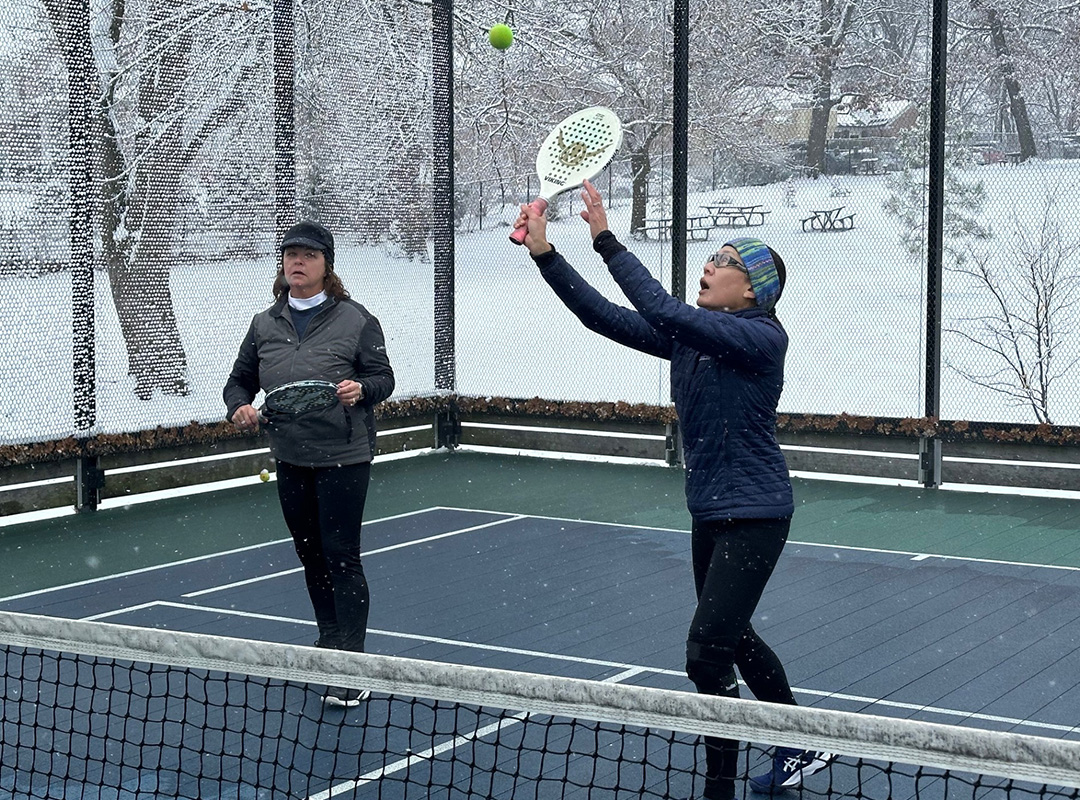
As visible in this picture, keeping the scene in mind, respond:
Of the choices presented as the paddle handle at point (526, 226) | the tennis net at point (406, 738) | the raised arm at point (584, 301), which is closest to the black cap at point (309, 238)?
the raised arm at point (584, 301)

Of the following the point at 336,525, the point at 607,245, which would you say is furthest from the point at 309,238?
the point at 607,245

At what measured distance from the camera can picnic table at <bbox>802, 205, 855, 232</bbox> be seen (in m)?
11.0

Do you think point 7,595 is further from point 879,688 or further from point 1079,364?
point 1079,364

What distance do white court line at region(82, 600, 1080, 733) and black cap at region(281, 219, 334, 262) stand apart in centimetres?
193

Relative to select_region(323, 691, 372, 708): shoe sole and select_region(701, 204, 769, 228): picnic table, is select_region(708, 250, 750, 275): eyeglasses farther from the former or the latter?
select_region(701, 204, 769, 228): picnic table

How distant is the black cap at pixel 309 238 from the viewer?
5539 millimetres

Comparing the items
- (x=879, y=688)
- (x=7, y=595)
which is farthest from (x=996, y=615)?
(x=7, y=595)

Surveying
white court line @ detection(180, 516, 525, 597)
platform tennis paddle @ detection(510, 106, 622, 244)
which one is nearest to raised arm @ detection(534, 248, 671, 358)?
platform tennis paddle @ detection(510, 106, 622, 244)

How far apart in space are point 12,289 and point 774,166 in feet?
18.3

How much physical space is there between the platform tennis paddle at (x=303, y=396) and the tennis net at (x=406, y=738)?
100cm

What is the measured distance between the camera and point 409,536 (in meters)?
9.09

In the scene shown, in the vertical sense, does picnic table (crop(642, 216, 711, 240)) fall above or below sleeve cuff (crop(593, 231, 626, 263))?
above

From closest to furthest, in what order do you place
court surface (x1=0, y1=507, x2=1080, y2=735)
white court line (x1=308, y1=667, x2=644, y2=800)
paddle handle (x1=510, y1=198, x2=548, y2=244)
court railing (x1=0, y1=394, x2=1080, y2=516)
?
paddle handle (x1=510, y1=198, x2=548, y2=244), white court line (x1=308, y1=667, x2=644, y2=800), court surface (x1=0, y1=507, x2=1080, y2=735), court railing (x1=0, y1=394, x2=1080, y2=516)

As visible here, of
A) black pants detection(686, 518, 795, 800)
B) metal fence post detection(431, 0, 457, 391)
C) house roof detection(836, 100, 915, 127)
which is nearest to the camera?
black pants detection(686, 518, 795, 800)
